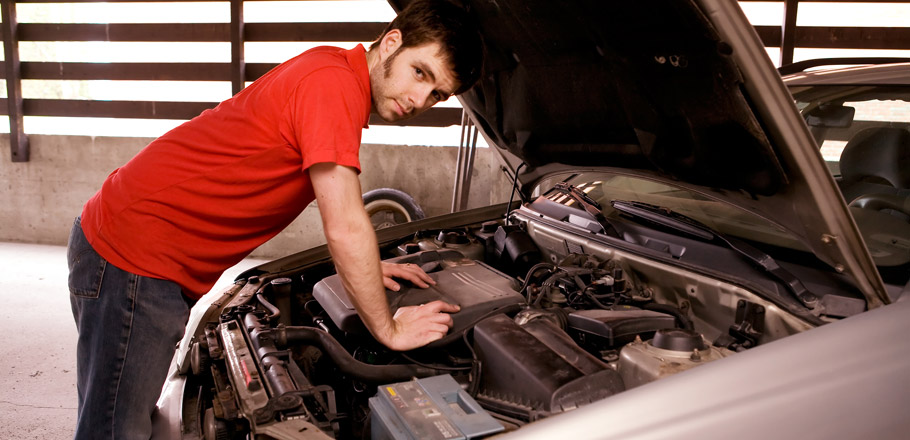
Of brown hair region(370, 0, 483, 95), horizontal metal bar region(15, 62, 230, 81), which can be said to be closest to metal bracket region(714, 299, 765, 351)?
brown hair region(370, 0, 483, 95)

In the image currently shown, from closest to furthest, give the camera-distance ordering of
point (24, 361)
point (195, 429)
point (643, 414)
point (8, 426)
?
1. point (643, 414)
2. point (195, 429)
3. point (8, 426)
4. point (24, 361)

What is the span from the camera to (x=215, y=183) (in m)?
1.57

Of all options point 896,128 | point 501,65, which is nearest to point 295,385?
point 501,65

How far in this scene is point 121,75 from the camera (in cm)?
638

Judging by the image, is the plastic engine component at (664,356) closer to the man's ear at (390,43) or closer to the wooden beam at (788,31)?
the man's ear at (390,43)

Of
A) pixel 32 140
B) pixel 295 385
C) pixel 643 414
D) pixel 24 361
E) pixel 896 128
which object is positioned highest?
pixel 896 128

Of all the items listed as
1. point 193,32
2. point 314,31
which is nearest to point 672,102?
point 314,31

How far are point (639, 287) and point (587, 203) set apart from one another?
48 centimetres

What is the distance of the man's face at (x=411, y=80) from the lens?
1494 mm

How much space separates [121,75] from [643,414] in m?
6.58

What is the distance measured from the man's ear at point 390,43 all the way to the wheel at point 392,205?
12.6ft

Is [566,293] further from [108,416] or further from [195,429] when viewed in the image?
[108,416]

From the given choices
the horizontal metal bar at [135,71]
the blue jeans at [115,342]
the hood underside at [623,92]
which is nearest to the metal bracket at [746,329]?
the hood underside at [623,92]

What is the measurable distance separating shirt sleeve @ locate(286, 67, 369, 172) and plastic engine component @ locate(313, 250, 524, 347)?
0.48 m
